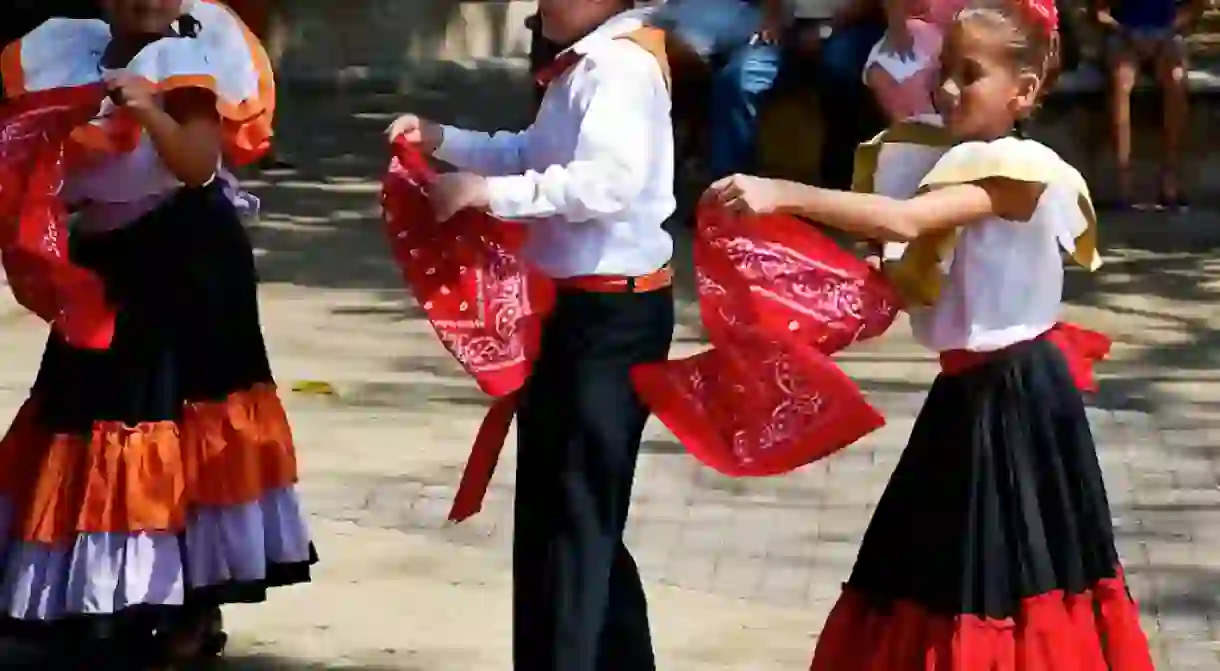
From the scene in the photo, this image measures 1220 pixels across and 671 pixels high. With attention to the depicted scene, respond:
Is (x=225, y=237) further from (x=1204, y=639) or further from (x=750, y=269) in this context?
(x=1204, y=639)

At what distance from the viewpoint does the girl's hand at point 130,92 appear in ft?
14.3

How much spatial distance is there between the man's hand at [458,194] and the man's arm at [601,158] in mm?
19

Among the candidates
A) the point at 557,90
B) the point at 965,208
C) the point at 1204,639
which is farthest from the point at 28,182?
the point at 1204,639

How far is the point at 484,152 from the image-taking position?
4.25 metres

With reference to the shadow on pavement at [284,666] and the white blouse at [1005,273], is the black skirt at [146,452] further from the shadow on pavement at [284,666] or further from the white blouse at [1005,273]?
the white blouse at [1005,273]

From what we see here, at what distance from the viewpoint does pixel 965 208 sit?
3.60 m

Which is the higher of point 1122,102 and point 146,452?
point 146,452

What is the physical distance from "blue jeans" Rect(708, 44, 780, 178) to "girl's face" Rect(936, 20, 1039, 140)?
8244 millimetres

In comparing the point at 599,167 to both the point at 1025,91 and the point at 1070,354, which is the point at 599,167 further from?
the point at 1070,354

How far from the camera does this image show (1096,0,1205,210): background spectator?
12.2 meters

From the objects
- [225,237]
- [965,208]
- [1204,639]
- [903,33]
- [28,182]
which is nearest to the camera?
[965,208]

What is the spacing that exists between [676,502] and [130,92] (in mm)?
2785

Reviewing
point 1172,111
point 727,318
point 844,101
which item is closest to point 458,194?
point 727,318

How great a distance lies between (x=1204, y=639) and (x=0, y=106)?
3.22 meters
